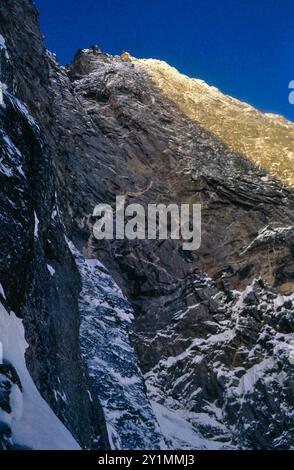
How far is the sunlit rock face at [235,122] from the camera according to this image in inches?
2913

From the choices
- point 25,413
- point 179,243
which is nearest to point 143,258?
point 179,243

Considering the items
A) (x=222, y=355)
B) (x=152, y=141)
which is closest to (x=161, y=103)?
(x=152, y=141)

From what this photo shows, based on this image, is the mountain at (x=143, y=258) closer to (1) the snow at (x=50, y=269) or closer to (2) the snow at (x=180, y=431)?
(2) the snow at (x=180, y=431)

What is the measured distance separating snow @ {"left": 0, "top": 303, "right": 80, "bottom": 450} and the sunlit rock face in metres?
55.6

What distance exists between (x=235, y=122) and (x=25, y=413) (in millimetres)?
69471

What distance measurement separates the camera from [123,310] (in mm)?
49688

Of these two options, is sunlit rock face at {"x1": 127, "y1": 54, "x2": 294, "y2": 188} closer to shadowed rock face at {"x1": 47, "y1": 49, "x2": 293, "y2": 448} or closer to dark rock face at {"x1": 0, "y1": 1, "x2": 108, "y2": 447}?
shadowed rock face at {"x1": 47, "y1": 49, "x2": 293, "y2": 448}

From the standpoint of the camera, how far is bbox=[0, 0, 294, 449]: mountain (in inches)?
900

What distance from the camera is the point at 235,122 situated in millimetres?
81000

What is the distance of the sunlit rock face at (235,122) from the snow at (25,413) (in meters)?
55.6

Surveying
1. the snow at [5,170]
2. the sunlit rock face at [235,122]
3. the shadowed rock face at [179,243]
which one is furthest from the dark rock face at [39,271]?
the sunlit rock face at [235,122]

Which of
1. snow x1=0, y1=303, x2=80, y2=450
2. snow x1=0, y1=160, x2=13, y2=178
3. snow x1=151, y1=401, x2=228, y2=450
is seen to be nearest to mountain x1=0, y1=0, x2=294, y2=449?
snow x1=0, y1=160, x2=13, y2=178

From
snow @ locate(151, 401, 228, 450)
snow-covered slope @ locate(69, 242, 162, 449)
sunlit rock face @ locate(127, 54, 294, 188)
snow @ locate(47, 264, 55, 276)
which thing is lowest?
snow @ locate(151, 401, 228, 450)
